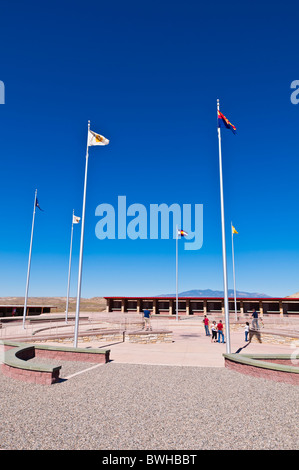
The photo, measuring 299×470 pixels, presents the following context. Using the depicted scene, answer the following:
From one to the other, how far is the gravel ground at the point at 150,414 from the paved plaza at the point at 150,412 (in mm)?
18

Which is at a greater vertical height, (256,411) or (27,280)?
(27,280)

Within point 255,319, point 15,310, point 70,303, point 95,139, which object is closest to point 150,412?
point 95,139

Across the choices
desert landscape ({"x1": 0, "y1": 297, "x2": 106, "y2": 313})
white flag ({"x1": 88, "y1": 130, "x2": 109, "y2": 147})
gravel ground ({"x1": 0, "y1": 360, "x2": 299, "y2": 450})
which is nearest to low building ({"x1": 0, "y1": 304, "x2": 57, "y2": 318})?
desert landscape ({"x1": 0, "y1": 297, "x2": 106, "y2": 313})

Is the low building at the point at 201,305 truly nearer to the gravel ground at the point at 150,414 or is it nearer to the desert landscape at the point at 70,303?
the desert landscape at the point at 70,303

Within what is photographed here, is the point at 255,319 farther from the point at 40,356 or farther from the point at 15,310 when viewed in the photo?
the point at 15,310

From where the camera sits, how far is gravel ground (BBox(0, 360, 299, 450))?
4.73 meters

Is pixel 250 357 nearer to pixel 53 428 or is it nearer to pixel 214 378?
pixel 214 378

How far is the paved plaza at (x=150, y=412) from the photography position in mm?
4742

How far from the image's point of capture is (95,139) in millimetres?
16031

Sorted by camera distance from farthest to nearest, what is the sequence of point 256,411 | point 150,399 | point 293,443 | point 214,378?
point 214,378 < point 150,399 < point 256,411 < point 293,443

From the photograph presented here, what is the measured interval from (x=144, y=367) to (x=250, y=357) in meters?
4.30

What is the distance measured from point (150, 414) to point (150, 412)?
13cm

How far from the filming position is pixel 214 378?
9.42 meters
